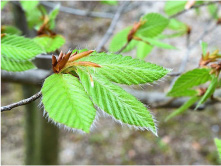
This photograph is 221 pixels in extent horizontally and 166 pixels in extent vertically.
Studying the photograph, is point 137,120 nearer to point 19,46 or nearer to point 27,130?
point 19,46

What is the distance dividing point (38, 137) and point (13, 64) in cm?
237

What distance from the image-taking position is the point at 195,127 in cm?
388

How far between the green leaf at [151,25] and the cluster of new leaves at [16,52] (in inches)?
19.1

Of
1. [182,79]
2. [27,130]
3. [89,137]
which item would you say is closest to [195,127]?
[89,137]

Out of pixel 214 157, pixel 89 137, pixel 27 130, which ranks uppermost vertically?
pixel 214 157

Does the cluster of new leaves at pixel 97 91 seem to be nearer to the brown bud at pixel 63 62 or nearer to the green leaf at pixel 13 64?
the brown bud at pixel 63 62

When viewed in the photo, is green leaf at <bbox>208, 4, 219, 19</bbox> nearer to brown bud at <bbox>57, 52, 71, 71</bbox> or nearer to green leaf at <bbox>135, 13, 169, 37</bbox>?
green leaf at <bbox>135, 13, 169, 37</bbox>

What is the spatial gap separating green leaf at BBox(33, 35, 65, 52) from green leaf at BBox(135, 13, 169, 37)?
32cm

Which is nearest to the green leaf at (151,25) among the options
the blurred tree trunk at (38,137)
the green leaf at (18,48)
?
the green leaf at (18,48)

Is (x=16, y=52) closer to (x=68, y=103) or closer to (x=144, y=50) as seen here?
(x=68, y=103)

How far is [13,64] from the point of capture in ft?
2.53

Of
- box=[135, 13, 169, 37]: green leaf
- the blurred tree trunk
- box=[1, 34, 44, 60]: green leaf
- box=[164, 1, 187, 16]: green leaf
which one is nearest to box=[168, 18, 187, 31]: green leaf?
box=[164, 1, 187, 16]: green leaf

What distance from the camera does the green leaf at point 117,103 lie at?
512 millimetres

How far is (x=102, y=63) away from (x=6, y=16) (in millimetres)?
4349
